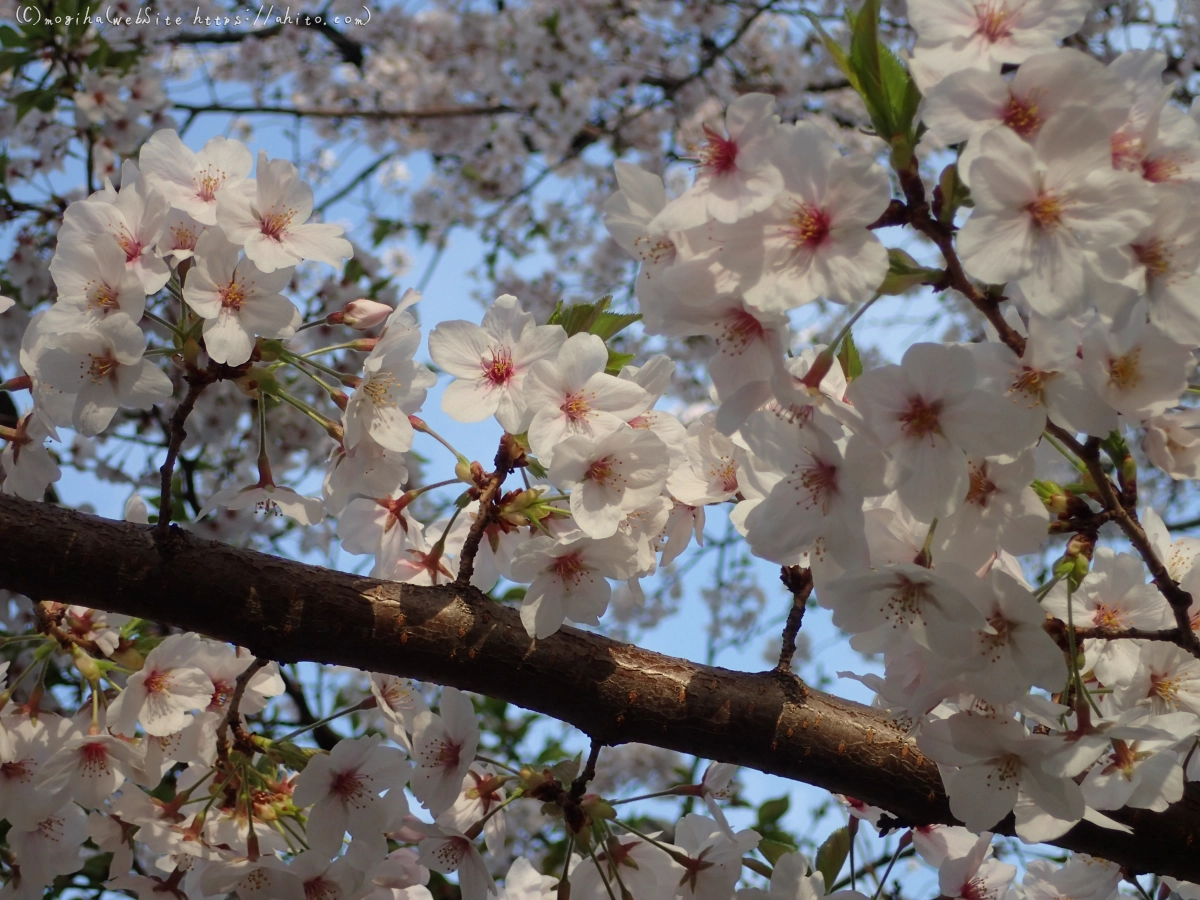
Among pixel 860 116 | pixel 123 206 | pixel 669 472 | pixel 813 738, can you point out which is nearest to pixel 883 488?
pixel 669 472

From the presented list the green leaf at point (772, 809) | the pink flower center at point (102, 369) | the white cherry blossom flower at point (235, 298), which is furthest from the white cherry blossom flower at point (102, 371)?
the green leaf at point (772, 809)

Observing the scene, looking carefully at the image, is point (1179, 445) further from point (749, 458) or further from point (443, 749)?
point (443, 749)

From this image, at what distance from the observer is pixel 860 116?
684 centimetres

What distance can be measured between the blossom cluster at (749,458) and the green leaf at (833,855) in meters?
0.08

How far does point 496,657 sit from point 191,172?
894mm

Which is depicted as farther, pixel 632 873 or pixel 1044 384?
pixel 632 873

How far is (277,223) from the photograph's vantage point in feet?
4.94

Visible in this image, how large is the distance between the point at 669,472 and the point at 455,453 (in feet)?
1.22

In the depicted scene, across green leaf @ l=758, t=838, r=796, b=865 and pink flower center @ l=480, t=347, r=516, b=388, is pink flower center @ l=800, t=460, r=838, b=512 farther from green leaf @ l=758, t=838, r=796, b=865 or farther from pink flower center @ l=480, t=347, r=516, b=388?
green leaf @ l=758, t=838, r=796, b=865

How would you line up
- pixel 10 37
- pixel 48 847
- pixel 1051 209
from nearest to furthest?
pixel 1051 209 < pixel 48 847 < pixel 10 37

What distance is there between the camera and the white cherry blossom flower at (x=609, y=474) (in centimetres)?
133

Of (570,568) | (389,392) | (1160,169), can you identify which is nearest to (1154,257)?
(1160,169)

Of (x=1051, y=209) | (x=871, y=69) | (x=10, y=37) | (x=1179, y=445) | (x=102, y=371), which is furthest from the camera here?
(x=10, y=37)

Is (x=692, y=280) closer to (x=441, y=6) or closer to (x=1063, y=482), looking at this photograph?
(x=1063, y=482)
